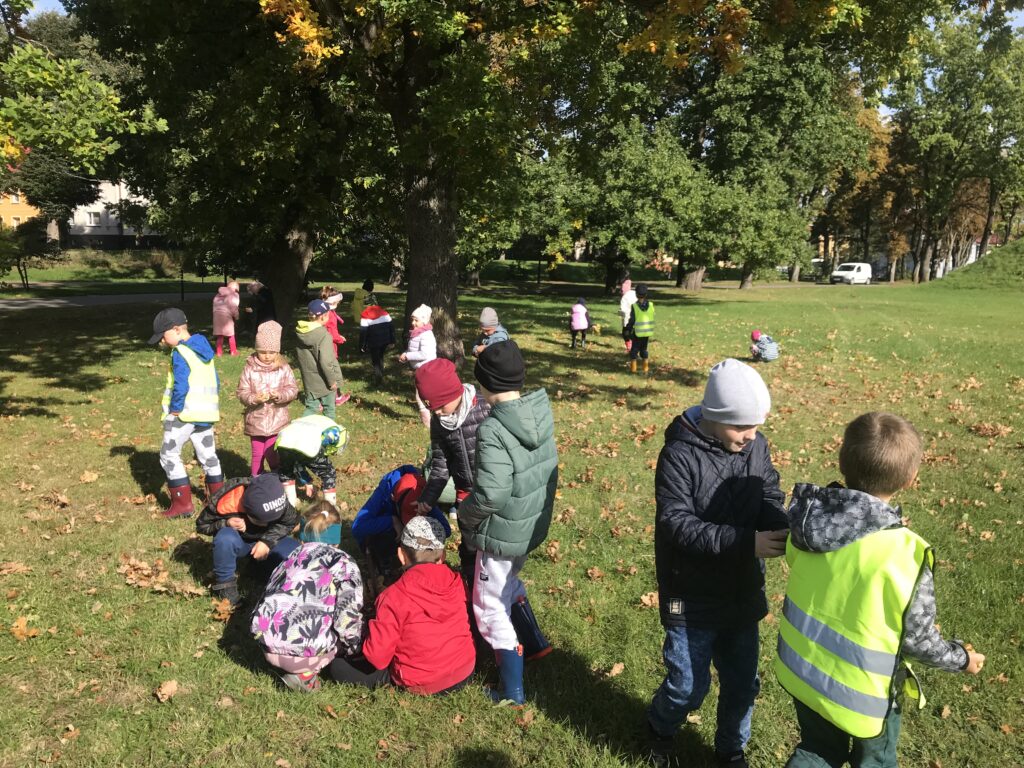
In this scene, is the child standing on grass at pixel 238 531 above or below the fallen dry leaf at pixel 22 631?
above

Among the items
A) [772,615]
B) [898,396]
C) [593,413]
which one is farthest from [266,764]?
[898,396]

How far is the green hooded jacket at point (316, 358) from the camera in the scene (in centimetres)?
850

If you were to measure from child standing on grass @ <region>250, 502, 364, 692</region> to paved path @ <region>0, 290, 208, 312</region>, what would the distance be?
2497 cm

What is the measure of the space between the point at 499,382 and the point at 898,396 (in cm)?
1148

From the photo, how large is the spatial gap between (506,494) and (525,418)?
43 cm

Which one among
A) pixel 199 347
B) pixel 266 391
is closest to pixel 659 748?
pixel 266 391

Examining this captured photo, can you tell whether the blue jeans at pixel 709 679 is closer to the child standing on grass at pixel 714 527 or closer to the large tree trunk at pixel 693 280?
the child standing on grass at pixel 714 527

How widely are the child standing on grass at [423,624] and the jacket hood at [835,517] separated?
2169 mm

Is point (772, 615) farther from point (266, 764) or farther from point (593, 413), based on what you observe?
point (593, 413)

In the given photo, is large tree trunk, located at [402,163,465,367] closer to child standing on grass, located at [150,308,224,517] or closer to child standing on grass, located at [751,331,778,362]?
child standing on grass, located at [150,308,224,517]

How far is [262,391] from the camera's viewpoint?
7012mm

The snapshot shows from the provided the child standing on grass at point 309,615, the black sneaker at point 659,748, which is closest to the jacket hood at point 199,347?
the child standing on grass at point 309,615

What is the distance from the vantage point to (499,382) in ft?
12.9

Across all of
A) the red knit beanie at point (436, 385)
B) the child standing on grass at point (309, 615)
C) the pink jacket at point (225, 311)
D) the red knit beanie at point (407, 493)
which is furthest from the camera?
the pink jacket at point (225, 311)
